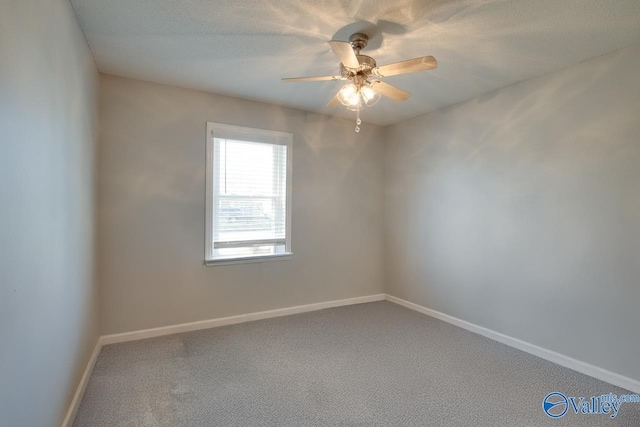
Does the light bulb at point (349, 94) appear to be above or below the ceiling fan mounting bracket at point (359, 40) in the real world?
below

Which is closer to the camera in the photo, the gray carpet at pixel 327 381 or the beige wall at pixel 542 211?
the gray carpet at pixel 327 381

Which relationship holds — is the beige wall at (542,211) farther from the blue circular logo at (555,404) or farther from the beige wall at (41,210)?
the beige wall at (41,210)

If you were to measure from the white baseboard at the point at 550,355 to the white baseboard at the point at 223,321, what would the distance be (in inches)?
40.9

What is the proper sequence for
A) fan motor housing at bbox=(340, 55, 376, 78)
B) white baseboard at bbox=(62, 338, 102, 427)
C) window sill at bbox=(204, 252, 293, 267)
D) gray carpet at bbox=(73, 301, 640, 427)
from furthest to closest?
window sill at bbox=(204, 252, 293, 267) → fan motor housing at bbox=(340, 55, 376, 78) → gray carpet at bbox=(73, 301, 640, 427) → white baseboard at bbox=(62, 338, 102, 427)

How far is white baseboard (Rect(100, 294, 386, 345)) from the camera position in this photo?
9.83 ft

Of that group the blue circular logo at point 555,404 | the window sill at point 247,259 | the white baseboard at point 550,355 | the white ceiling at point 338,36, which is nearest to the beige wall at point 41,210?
the white ceiling at point 338,36

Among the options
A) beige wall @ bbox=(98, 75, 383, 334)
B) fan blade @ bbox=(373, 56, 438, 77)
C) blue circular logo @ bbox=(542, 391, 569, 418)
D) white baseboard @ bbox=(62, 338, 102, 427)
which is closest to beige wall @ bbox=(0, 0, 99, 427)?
white baseboard @ bbox=(62, 338, 102, 427)

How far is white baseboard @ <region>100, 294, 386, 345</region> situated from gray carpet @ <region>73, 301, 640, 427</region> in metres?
0.09

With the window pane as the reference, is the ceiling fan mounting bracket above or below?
above

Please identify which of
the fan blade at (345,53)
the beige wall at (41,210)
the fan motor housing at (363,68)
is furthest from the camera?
the fan motor housing at (363,68)

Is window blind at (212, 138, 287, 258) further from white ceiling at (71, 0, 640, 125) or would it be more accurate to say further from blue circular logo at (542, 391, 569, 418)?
blue circular logo at (542, 391, 569, 418)

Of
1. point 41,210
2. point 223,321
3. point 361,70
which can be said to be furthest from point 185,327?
point 361,70

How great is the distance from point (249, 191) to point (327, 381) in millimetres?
2080

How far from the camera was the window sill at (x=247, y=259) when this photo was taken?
3372 mm
